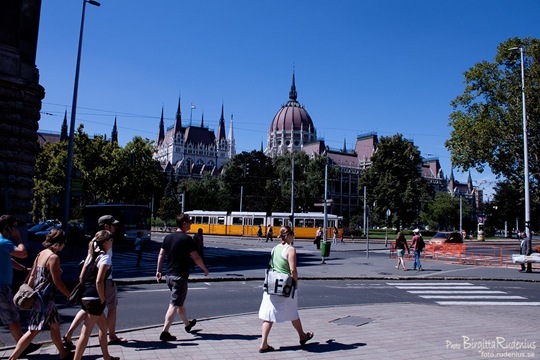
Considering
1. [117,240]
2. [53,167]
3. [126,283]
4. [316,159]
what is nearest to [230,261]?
[126,283]

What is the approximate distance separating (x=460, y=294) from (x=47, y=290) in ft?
37.3

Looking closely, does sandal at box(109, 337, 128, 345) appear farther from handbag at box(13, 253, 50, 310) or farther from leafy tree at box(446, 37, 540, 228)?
leafy tree at box(446, 37, 540, 228)

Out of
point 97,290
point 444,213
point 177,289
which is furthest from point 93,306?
point 444,213

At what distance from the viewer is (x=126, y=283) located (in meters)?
14.1

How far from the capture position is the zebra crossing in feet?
40.3

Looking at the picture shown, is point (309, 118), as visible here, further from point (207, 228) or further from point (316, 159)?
point (207, 228)

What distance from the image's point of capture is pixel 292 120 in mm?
172375

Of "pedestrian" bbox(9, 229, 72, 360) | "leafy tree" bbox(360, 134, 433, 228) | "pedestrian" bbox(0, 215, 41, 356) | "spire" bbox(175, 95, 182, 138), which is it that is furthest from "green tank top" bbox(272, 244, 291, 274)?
"spire" bbox(175, 95, 182, 138)

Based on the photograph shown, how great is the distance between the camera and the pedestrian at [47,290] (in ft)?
19.0

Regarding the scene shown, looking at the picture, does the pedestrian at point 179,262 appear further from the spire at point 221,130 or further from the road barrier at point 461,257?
the spire at point 221,130

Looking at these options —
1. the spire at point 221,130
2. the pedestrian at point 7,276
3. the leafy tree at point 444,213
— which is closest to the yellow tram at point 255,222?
the pedestrian at point 7,276

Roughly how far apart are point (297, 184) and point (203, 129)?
10455 cm

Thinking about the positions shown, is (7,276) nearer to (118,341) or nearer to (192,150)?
(118,341)

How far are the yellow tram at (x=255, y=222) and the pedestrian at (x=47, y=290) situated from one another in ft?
138
